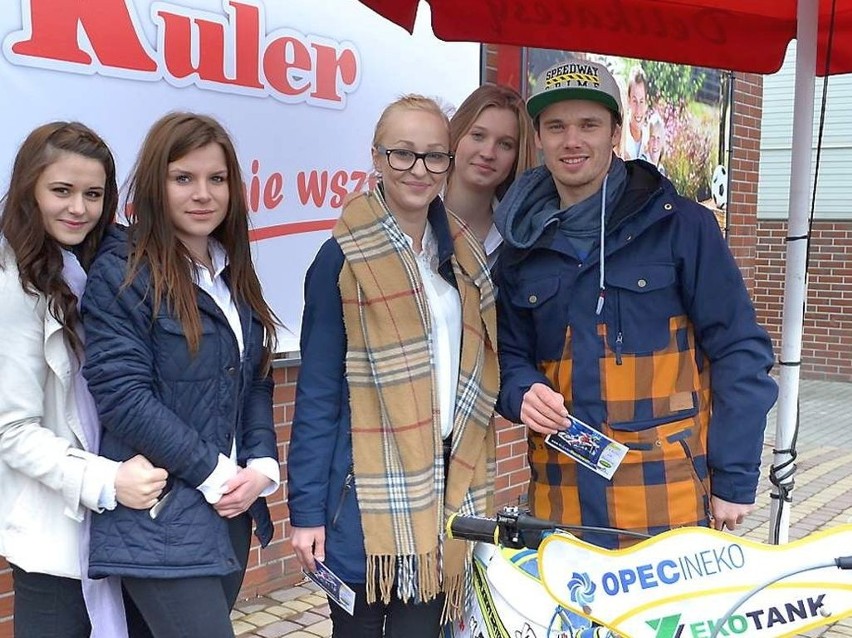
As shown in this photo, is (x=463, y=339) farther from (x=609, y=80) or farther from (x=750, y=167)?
(x=750, y=167)

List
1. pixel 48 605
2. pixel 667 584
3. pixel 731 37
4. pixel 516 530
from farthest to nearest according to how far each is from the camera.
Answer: pixel 731 37 → pixel 48 605 → pixel 516 530 → pixel 667 584

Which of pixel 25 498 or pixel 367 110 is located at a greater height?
pixel 367 110

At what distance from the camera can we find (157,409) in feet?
6.43

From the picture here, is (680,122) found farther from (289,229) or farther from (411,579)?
(411,579)

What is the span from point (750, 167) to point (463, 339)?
6.02 m

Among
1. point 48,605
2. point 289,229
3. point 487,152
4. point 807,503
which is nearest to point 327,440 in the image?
point 48,605

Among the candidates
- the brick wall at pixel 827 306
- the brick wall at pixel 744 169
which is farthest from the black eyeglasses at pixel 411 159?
the brick wall at pixel 827 306

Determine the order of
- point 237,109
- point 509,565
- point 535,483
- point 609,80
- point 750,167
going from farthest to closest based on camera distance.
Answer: point 750,167 < point 237,109 < point 535,483 < point 609,80 < point 509,565

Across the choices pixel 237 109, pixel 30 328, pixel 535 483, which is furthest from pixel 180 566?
pixel 237 109

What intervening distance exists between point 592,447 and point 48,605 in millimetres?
1382

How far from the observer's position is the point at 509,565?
70.2 inches

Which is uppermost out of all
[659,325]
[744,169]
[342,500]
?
[744,169]

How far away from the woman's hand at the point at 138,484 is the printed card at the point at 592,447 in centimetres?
99

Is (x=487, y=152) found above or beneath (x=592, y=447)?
above
